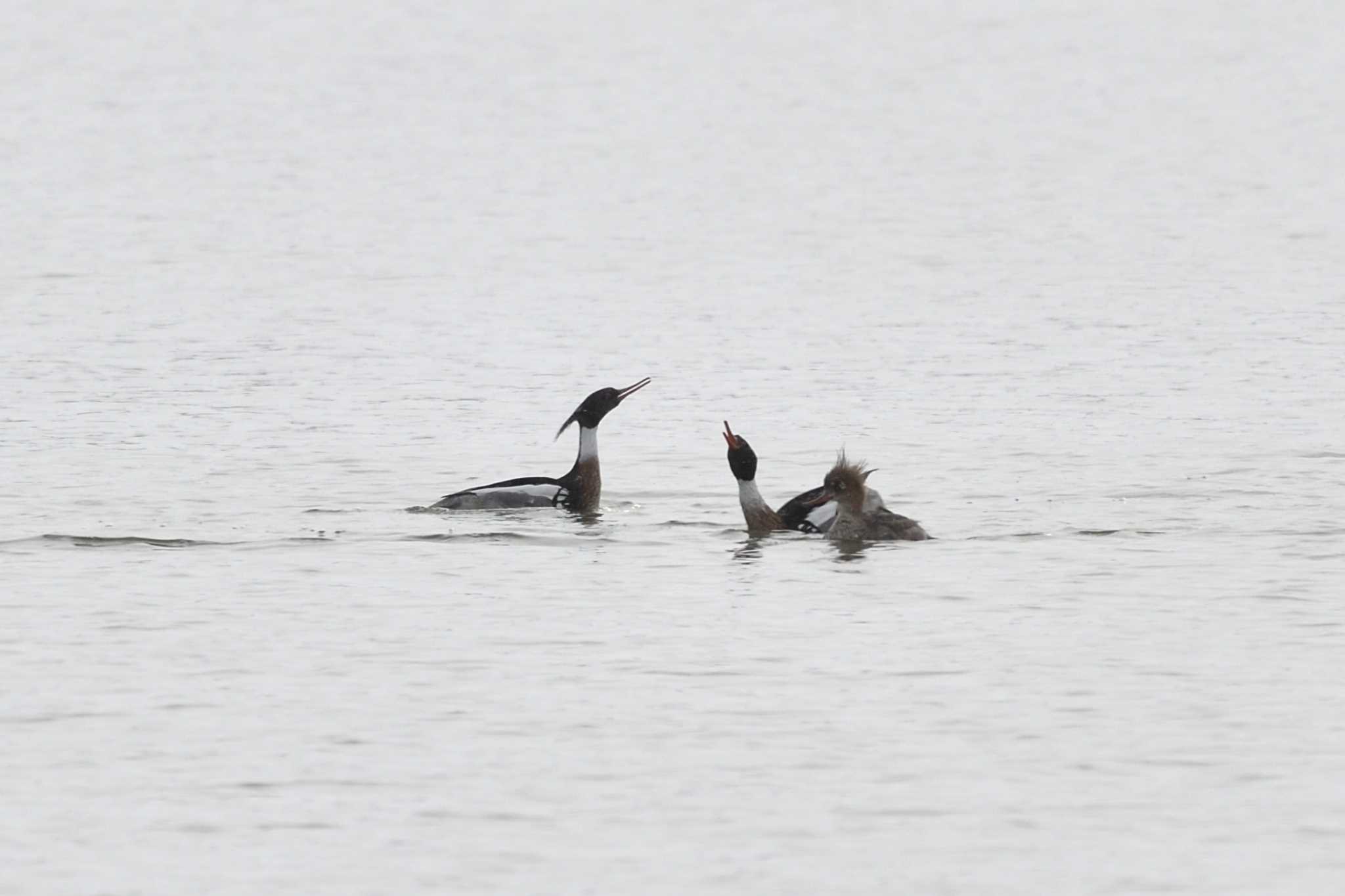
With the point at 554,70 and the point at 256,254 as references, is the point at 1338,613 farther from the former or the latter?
the point at 554,70

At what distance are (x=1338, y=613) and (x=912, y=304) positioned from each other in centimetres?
1704

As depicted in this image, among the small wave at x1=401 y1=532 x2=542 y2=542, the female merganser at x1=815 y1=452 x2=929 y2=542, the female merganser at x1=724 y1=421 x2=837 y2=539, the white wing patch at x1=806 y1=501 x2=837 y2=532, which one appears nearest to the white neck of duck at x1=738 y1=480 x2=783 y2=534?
the female merganser at x1=724 y1=421 x2=837 y2=539

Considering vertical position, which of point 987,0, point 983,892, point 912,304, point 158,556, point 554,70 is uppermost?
point 987,0

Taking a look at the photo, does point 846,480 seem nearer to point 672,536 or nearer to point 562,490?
point 672,536

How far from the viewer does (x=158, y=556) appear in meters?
15.2

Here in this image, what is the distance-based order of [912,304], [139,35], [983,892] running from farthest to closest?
[139,35]
[912,304]
[983,892]

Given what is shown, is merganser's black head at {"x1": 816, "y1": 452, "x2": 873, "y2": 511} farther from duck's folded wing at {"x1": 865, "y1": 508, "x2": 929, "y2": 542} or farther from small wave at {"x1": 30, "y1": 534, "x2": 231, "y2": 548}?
small wave at {"x1": 30, "y1": 534, "x2": 231, "y2": 548}

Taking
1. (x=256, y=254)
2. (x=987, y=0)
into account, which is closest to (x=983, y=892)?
(x=256, y=254)

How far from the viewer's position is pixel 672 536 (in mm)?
16547

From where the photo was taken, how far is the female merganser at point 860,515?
15.9 m

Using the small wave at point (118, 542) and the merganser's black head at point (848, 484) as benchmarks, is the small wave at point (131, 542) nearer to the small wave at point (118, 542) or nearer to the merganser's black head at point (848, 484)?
the small wave at point (118, 542)

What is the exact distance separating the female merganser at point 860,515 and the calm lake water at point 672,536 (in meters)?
0.32

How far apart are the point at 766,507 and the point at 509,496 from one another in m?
2.05

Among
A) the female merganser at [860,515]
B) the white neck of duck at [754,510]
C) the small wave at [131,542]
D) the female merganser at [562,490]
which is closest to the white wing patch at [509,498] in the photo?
the female merganser at [562,490]
